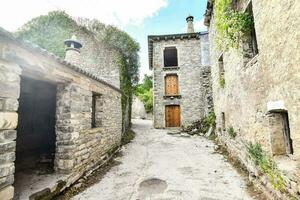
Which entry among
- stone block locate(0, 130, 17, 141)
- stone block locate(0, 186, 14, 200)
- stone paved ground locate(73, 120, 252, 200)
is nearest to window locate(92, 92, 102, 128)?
stone paved ground locate(73, 120, 252, 200)

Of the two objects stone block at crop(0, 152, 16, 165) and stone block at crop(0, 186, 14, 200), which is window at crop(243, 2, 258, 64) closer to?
stone block at crop(0, 152, 16, 165)

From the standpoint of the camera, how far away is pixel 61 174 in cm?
452

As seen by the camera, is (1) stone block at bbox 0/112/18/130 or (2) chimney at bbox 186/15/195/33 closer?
(1) stone block at bbox 0/112/18/130

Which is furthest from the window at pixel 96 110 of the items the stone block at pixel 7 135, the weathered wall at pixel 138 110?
the weathered wall at pixel 138 110

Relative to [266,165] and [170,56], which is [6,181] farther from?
[170,56]

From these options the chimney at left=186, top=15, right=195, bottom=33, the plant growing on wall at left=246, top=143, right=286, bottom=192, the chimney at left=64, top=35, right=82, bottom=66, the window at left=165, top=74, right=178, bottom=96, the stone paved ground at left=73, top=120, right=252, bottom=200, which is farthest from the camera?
the chimney at left=186, top=15, right=195, bottom=33

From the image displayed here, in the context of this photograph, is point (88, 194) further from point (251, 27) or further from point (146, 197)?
point (251, 27)

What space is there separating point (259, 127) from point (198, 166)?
7.39 ft

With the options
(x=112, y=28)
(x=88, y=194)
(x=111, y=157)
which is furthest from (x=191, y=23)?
(x=88, y=194)

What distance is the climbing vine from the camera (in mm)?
5055

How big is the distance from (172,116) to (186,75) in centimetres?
323

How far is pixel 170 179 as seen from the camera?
495 cm

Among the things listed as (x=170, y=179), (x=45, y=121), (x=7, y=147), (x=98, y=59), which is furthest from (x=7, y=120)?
(x=98, y=59)

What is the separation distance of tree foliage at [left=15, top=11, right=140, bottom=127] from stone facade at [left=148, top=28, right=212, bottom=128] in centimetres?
341
